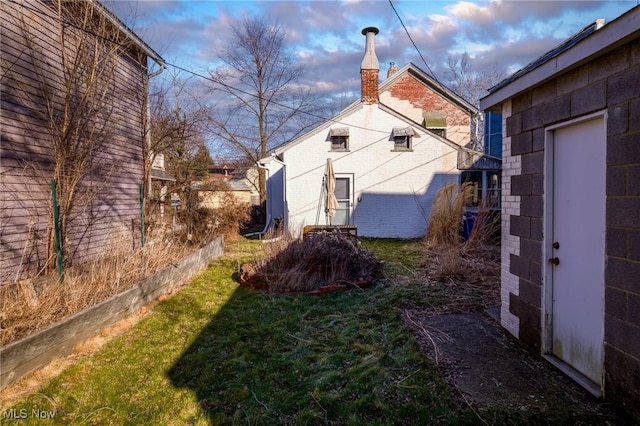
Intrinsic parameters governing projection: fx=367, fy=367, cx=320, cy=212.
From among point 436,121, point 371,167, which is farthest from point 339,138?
point 436,121

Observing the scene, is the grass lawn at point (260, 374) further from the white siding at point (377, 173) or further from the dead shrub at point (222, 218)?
the white siding at point (377, 173)

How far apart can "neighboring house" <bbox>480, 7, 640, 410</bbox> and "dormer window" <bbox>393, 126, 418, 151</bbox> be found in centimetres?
885

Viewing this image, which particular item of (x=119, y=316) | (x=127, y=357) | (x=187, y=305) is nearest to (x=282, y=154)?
(x=187, y=305)

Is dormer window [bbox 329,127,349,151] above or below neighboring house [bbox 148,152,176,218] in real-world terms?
above

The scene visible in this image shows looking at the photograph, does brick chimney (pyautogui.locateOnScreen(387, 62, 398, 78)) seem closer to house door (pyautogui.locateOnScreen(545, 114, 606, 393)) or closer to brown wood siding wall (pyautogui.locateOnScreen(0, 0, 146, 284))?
brown wood siding wall (pyautogui.locateOnScreen(0, 0, 146, 284))

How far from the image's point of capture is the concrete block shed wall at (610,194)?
2551 mm

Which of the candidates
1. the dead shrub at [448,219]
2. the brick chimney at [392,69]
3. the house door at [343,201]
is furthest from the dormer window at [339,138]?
the brick chimney at [392,69]

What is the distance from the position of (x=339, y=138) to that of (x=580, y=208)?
10690 mm

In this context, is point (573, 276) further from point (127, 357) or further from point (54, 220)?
point (54, 220)

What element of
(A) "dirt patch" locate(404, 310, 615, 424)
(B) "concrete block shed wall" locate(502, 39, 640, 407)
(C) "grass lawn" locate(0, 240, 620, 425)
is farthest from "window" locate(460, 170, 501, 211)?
(B) "concrete block shed wall" locate(502, 39, 640, 407)

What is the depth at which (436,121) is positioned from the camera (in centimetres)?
1797

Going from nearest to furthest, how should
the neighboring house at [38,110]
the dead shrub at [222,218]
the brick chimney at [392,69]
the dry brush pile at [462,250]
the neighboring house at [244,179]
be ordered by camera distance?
the neighboring house at [38,110], the dry brush pile at [462,250], the dead shrub at [222,218], the brick chimney at [392,69], the neighboring house at [244,179]

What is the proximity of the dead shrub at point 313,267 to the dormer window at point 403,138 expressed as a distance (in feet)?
22.0

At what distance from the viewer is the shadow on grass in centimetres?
290
